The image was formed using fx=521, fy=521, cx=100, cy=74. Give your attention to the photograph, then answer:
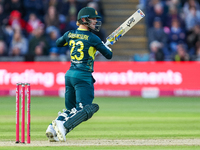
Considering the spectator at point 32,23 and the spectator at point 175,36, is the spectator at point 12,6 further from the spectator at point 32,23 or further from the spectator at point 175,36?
the spectator at point 175,36

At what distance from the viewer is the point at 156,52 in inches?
723

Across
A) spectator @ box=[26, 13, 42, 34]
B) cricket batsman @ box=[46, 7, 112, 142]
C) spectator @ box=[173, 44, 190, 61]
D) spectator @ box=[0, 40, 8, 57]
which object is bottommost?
cricket batsman @ box=[46, 7, 112, 142]

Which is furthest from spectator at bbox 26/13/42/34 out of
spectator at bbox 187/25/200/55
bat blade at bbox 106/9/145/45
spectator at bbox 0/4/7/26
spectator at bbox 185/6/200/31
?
bat blade at bbox 106/9/145/45

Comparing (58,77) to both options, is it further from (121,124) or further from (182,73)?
(121,124)

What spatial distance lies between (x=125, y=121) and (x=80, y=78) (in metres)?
3.57

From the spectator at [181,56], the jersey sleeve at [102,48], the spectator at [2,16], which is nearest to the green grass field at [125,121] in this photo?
the jersey sleeve at [102,48]

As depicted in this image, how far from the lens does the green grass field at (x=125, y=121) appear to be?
8230 mm

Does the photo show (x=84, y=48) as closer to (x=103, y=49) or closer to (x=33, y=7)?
(x=103, y=49)

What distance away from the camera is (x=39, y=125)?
10.1 meters

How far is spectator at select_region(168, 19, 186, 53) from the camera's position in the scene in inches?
779

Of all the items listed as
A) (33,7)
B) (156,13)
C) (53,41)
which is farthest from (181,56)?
(33,7)

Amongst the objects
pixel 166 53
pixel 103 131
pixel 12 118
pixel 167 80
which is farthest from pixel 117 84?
pixel 103 131

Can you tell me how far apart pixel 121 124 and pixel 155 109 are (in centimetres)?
324

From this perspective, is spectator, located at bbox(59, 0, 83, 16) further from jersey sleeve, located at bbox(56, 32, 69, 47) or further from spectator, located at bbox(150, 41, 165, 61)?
jersey sleeve, located at bbox(56, 32, 69, 47)
